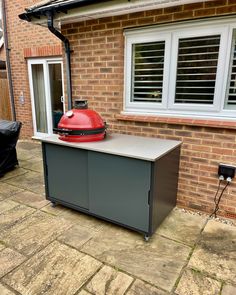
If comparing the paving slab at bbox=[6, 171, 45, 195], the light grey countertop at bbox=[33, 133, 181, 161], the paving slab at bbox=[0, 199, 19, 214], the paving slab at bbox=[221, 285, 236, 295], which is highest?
the light grey countertop at bbox=[33, 133, 181, 161]

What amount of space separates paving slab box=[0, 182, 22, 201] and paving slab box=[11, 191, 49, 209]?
0.11m

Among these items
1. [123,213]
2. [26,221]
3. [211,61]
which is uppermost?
[211,61]

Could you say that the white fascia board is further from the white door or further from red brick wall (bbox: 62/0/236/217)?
the white door

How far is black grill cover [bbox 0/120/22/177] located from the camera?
387cm

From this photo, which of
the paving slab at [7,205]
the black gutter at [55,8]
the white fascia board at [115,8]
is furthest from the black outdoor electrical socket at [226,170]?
the paving slab at [7,205]

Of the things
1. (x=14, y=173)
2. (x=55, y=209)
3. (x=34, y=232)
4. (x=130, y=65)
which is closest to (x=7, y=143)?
(x=14, y=173)

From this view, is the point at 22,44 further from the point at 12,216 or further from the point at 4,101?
the point at 12,216

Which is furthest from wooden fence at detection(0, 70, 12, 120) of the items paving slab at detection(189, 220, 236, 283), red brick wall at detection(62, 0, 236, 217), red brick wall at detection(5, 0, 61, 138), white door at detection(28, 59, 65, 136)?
paving slab at detection(189, 220, 236, 283)

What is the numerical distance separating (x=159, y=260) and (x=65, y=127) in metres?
1.66

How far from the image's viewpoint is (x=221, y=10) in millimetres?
2318

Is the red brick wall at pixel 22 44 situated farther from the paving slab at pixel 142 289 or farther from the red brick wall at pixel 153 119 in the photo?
A: the paving slab at pixel 142 289

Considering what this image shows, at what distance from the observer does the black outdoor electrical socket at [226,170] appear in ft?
8.38

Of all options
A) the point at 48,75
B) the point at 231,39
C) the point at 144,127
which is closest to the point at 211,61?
the point at 231,39

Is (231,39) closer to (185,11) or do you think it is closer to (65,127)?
(185,11)
